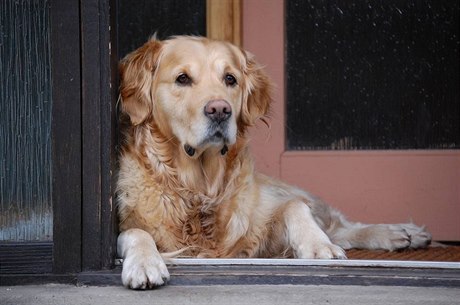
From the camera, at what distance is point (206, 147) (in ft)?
11.9

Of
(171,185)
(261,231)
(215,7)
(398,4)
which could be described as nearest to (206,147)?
(171,185)

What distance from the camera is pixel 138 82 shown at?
12.3ft

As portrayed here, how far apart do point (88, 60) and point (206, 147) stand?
25.7 inches

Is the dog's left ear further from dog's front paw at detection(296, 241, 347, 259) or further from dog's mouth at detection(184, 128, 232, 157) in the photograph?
dog's front paw at detection(296, 241, 347, 259)

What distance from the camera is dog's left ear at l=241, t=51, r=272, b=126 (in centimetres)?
396

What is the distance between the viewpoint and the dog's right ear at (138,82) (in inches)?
147

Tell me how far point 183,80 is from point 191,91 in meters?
0.09

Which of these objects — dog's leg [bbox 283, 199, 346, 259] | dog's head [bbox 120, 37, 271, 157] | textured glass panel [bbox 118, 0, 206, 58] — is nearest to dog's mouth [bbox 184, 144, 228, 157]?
dog's head [bbox 120, 37, 271, 157]

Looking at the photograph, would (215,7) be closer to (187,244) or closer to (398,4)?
(398,4)

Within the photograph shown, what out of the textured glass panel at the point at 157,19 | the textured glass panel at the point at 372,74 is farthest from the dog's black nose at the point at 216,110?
the textured glass panel at the point at 157,19

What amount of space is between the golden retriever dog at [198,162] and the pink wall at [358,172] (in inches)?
33.6

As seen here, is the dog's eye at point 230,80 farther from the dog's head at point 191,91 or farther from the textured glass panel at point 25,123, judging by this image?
the textured glass panel at point 25,123

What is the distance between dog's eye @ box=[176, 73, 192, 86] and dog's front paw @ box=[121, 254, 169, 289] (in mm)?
846

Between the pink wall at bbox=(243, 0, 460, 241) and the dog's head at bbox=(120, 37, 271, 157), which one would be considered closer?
the dog's head at bbox=(120, 37, 271, 157)
